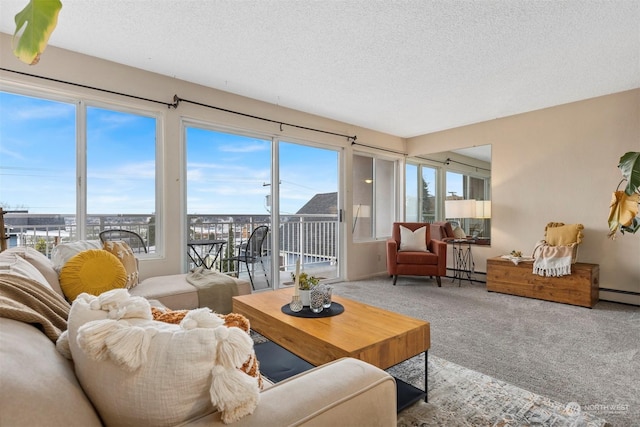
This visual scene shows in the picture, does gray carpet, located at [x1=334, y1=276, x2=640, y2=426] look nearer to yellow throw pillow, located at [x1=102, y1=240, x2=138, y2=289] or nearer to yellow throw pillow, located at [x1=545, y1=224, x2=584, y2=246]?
yellow throw pillow, located at [x1=545, y1=224, x2=584, y2=246]

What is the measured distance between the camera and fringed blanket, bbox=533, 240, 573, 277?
3602mm

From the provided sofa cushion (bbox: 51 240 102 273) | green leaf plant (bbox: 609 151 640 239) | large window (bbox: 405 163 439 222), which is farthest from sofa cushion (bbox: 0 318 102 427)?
large window (bbox: 405 163 439 222)

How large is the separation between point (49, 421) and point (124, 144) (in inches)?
129

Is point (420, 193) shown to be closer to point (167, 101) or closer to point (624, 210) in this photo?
point (624, 210)

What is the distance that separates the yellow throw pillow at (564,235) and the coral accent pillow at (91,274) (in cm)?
Answer: 469

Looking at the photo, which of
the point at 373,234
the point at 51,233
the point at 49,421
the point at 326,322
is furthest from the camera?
the point at 373,234

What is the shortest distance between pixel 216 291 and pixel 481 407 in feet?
6.54

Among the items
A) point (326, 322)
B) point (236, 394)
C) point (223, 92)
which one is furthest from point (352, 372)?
point (223, 92)

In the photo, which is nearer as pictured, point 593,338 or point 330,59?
point 593,338

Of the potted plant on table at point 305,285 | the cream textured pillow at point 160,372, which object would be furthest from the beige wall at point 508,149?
the cream textured pillow at point 160,372

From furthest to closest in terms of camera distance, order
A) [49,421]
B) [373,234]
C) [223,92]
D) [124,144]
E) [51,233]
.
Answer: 1. [373,234]
2. [223,92]
3. [124,144]
4. [51,233]
5. [49,421]

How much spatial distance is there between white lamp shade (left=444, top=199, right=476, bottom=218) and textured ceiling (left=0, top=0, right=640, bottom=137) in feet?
4.92

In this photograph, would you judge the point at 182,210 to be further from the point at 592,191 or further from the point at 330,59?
the point at 592,191

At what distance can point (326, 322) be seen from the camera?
1840 millimetres
